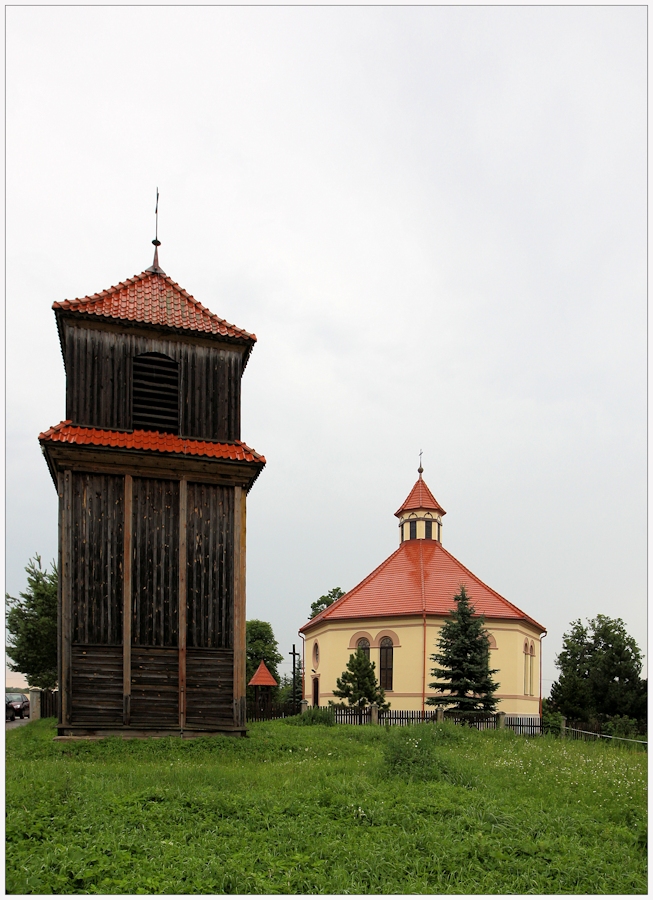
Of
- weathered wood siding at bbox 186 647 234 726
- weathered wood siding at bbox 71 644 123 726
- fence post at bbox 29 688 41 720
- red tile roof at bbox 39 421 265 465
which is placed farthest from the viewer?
fence post at bbox 29 688 41 720

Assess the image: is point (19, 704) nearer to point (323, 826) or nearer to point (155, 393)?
point (155, 393)

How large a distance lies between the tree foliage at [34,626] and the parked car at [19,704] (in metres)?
2.84

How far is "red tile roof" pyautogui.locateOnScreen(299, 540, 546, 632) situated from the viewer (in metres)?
35.4

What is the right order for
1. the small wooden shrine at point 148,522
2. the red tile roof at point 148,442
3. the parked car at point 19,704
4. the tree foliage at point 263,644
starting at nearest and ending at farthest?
the small wooden shrine at point 148,522 < the red tile roof at point 148,442 < the parked car at point 19,704 < the tree foliage at point 263,644

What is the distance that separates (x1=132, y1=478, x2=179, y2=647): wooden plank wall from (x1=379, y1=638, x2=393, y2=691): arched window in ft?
66.2

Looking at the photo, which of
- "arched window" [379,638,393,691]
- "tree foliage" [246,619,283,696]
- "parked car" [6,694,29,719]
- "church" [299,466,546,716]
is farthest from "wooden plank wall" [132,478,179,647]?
"tree foliage" [246,619,283,696]

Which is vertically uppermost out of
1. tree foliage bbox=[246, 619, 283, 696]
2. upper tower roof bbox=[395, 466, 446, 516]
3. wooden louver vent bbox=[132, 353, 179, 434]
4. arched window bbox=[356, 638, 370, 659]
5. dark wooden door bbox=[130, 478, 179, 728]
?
wooden louver vent bbox=[132, 353, 179, 434]

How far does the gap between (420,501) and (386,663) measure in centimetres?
987

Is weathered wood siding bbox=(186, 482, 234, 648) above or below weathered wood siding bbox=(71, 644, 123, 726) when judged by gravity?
above

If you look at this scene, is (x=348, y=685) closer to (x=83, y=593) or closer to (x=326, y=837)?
(x=83, y=593)

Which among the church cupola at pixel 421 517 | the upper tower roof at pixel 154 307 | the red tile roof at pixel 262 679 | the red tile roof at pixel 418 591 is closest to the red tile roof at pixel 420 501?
the church cupola at pixel 421 517

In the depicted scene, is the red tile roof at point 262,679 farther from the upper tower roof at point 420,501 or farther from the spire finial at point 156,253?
the spire finial at point 156,253

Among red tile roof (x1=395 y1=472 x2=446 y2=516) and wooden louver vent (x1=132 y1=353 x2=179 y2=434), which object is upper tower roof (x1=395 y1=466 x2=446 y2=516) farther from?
wooden louver vent (x1=132 y1=353 x2=179 y2=434)

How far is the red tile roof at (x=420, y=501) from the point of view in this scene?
4162cm
